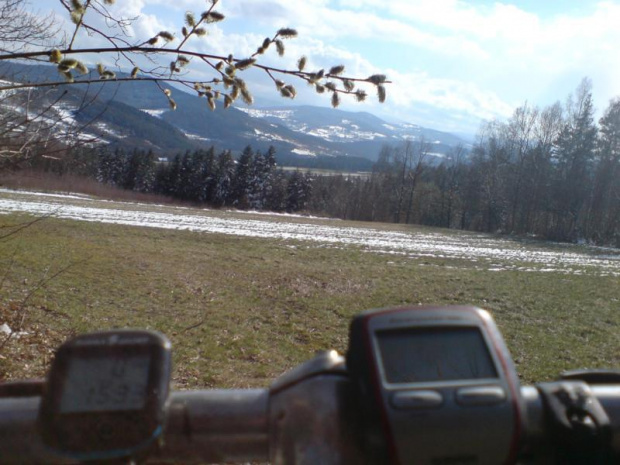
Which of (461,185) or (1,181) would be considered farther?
(461,185)

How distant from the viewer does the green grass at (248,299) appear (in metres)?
8.88

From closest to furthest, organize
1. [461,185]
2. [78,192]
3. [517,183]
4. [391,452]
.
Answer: [391,452], [78,192], [517,183], [461,185]

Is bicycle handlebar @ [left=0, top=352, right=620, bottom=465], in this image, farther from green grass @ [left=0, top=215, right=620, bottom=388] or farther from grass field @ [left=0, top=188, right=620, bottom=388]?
green grass @ [left=0, top=215, right=620, bottom=388]

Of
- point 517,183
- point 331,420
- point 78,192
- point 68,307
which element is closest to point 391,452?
point 331,420

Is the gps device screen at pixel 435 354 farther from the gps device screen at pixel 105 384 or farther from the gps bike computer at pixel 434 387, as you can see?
the gps device screen at pixel 105 384

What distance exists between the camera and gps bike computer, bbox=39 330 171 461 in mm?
1000

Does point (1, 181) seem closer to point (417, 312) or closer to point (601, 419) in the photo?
point (417, 312)

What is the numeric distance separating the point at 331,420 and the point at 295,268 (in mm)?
17885

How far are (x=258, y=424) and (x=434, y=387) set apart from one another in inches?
14.1

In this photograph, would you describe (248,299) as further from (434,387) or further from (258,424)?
(434,387)

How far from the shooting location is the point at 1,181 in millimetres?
4207

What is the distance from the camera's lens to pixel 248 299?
45.2ft

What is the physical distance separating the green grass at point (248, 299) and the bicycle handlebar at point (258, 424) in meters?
4.82

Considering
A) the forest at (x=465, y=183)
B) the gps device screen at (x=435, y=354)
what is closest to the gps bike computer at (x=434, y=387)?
the gps device screen at (x=435, y=354)
